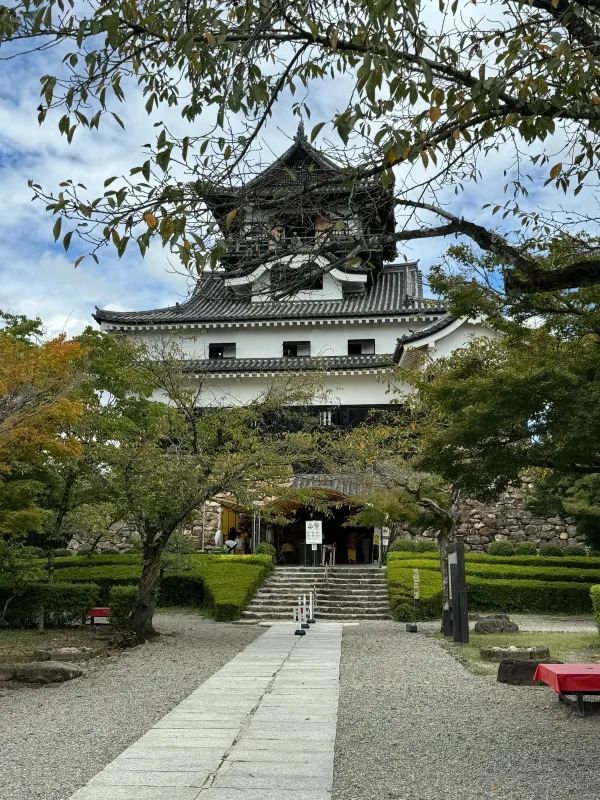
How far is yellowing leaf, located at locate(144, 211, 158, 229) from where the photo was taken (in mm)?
5004

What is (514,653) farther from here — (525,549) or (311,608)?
(525,549)

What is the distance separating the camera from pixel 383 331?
3319 centimetres

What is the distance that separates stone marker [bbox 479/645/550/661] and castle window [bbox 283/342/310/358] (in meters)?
21.6

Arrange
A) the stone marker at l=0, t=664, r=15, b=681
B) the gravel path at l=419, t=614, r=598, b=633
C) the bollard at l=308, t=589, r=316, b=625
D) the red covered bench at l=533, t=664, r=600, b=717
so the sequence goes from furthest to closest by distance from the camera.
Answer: the bollard at l=308, t=589, r=316, b=625, the gravel path at l=419, t=614, r=598, b=633, the stone marker at l=0, t=664, r=15, b=681, the red covered bench at l=533, t=664, r=600, b=717

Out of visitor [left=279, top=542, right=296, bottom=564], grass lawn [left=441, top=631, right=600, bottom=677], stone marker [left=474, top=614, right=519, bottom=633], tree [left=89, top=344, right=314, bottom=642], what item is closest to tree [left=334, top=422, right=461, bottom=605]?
stone marker [left=474, top=614, right=519, bottom=633]

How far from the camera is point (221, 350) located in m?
34.8

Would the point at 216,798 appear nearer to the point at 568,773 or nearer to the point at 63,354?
the point at 568,773

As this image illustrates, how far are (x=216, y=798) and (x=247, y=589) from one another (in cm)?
1689

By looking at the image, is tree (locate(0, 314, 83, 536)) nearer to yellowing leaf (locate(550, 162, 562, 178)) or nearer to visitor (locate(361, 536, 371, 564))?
yellowing leaf (locate(550, 162, 562, 178))

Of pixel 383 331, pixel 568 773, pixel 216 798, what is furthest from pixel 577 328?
pixel 383 331

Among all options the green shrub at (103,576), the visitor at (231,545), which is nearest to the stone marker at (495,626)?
the green shrub at (103,576)

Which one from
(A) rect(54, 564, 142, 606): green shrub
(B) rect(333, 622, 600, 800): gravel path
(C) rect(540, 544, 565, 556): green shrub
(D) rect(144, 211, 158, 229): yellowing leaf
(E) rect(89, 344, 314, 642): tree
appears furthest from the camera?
(C) rect(540, 544, 565, 556): green shrub

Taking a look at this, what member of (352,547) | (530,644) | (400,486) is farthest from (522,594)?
(352,547)

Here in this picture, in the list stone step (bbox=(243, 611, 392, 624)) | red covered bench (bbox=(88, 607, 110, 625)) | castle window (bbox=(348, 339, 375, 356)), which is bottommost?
stone step (bbox=(243, 611, 392, 624))
